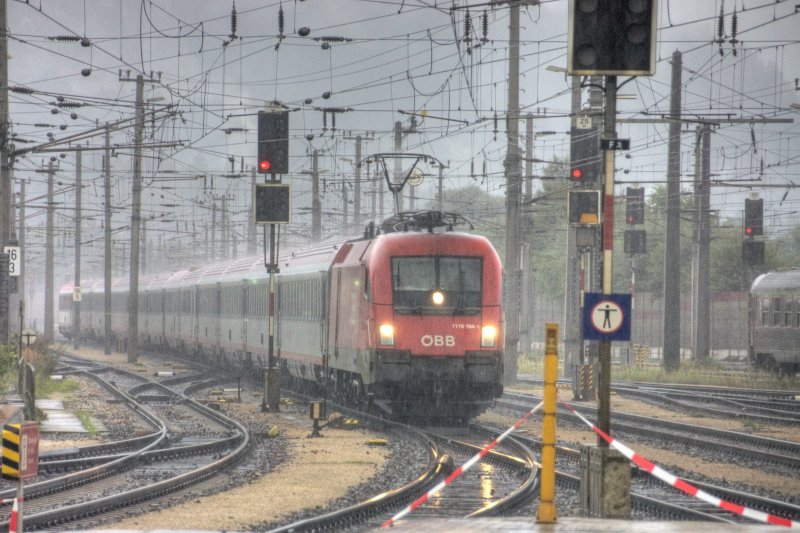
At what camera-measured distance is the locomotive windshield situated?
22203 mm

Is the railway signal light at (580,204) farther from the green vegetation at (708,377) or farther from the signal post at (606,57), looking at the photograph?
the signal post at (606,57)

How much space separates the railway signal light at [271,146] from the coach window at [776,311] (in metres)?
21.9

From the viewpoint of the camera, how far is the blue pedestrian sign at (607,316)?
11.1 meters

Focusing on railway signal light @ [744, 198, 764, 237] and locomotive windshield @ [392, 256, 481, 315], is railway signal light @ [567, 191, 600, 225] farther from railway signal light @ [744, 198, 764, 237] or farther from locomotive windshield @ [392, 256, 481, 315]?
railway signal light @ [744, 198, 764, 237]

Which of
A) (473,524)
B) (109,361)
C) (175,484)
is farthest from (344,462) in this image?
(109,361)

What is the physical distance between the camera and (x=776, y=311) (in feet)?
138

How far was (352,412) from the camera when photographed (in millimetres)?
26375

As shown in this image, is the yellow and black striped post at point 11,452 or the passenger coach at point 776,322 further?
the passenger coach at point 776,322

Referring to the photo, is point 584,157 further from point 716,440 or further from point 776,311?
point 776,311

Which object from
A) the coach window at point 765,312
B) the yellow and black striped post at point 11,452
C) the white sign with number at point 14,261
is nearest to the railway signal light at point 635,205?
the coach window at point 765,312

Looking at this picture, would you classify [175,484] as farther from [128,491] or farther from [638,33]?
[638,33]

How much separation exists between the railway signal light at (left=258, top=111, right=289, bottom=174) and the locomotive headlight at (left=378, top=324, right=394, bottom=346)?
Result: 5.55m

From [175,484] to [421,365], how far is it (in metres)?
7.34

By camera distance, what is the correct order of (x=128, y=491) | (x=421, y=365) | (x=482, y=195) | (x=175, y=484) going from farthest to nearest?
1. (x=482, y=195)
2. (x=421, y=365)
3. (x=175, y=484)
4. (x=128, y=491)
